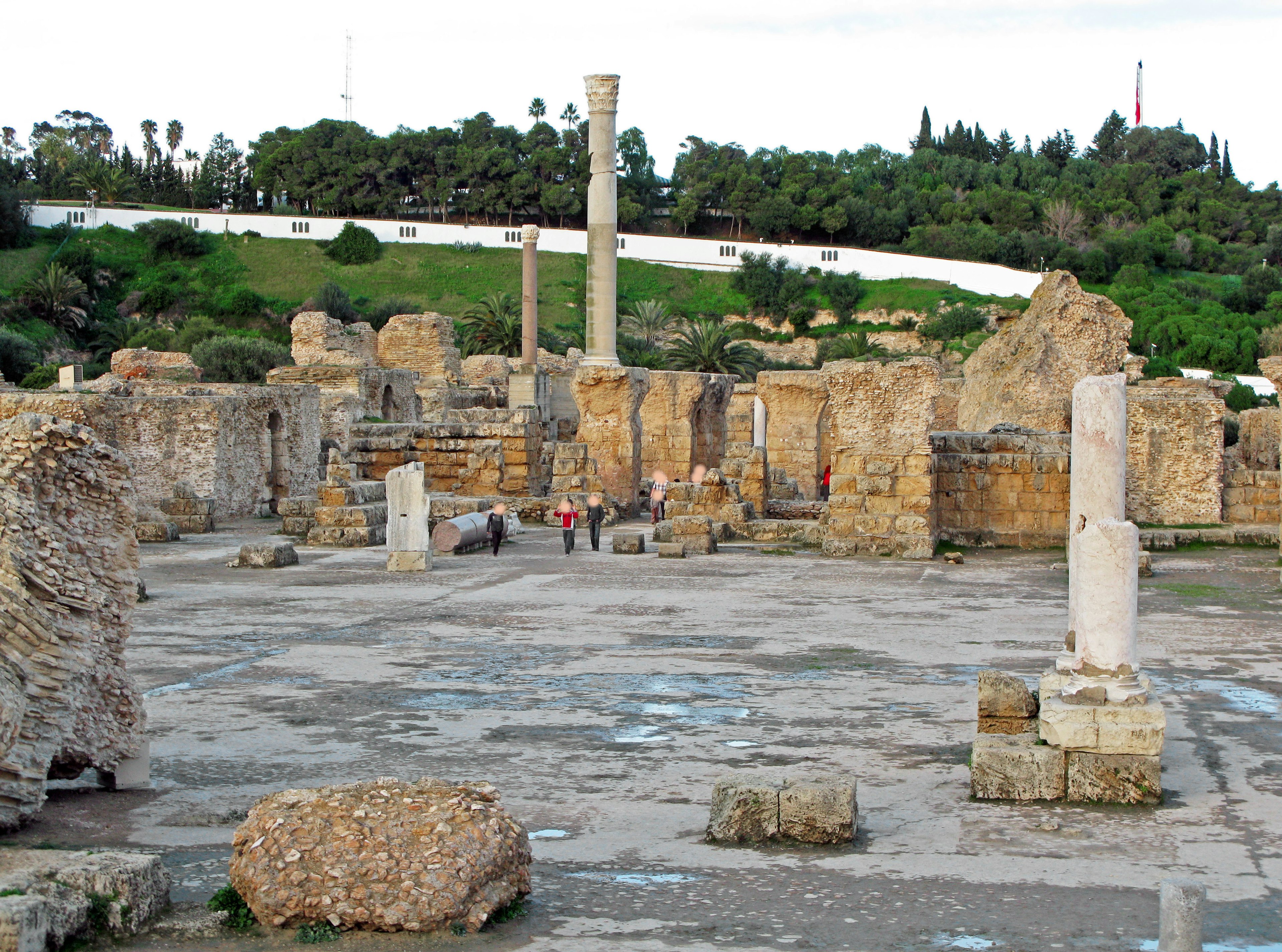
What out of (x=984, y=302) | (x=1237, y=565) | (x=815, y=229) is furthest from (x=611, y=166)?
(x=815, y=229)

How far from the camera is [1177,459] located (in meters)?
18.3

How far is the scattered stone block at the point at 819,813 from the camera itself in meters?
5.16

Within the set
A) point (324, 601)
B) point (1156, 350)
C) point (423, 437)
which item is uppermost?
point (1156, 350)

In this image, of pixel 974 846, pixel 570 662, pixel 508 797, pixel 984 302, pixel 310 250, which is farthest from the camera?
pixel 310 250

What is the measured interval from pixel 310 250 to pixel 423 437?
1943 inches

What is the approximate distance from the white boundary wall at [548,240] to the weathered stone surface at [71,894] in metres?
64.6

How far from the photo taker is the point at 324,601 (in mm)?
12172

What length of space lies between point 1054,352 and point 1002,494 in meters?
5.42

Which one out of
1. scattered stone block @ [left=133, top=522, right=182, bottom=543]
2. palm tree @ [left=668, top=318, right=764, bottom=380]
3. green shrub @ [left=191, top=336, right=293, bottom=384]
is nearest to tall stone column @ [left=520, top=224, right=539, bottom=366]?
green shrub @ [left=191, top=336, right=293, bottom=384]

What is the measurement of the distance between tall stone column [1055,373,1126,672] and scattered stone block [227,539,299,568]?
32.6 feet

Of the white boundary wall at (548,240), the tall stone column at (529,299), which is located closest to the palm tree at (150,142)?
the white boundary wall at (548,240)

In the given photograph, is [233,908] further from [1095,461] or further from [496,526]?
[496,526]

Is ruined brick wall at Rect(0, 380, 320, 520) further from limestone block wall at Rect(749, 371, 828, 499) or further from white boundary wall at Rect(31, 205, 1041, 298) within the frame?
white boundary wall at Rect(31, 205, 1041, 298)

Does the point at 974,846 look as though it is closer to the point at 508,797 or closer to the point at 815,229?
the point at 508,797
